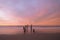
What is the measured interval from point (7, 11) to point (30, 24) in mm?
687

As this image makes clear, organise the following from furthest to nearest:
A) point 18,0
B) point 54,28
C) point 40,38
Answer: point 54,28
point 18,0
point 40,38

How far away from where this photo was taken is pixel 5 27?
3.20m

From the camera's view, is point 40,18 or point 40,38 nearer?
point 40,38

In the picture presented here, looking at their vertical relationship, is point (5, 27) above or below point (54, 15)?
below

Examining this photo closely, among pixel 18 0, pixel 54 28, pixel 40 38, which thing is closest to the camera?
pixel 40 38

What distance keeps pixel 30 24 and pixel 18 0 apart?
70 cm

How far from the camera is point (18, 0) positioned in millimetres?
2924

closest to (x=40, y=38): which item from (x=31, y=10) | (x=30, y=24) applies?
(x=30, y=24)

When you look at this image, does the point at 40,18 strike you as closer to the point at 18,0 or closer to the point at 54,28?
the point at 54,28

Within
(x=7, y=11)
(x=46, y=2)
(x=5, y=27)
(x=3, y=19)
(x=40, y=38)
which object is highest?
(x=46, y=2)

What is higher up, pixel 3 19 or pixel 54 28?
pixel 3 19

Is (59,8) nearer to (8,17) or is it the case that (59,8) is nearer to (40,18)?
(40,18)

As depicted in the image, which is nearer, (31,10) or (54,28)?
(31,10)

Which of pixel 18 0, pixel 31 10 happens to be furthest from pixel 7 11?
pixel 31 10
